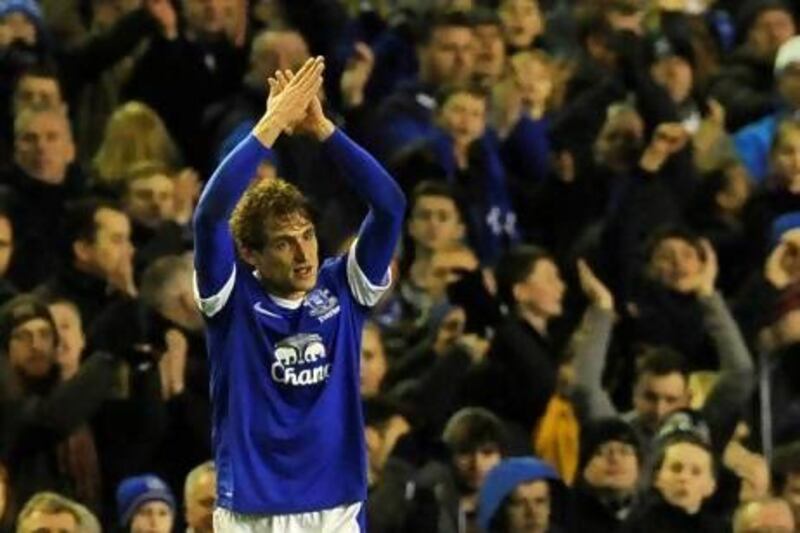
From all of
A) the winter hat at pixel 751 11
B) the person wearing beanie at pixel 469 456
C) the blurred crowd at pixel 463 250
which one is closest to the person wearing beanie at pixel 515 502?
the blurred crowd at pixel 463 250

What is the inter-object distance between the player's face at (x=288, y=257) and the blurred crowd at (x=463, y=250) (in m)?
1.99

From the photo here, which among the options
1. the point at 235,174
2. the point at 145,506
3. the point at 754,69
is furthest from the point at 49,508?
the point at 754,69

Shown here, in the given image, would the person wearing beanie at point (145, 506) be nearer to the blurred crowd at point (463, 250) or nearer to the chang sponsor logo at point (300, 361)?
the blurred crowd at point (463, 250)

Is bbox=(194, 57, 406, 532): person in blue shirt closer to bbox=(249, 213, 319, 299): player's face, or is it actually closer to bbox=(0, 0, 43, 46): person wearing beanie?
bbox=(249, 213, 319, 299): player's face

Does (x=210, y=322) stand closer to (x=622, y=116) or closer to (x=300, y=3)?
(x=622, y=116)

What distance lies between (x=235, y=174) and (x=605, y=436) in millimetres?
3394

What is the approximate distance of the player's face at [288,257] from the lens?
27.3 ft

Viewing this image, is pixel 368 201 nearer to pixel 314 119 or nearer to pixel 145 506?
pixel 314 119

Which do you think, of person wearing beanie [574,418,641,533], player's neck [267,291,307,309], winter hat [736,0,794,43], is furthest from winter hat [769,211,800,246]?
player's neck [267,291,307,309]

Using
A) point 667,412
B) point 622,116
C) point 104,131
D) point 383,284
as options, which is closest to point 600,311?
point 667,412

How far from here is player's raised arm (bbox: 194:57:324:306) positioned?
8180 mm

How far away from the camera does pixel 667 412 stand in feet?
38.3

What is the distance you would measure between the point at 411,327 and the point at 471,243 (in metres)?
1.20

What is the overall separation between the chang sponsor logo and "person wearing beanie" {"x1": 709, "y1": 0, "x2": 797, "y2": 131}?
6.39m
